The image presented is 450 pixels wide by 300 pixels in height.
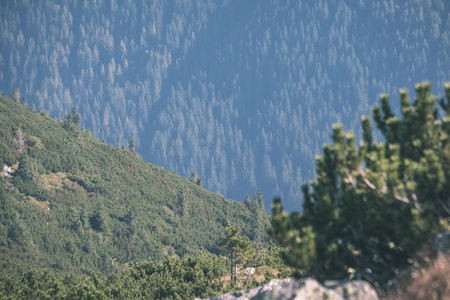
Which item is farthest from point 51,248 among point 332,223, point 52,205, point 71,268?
point 332,223

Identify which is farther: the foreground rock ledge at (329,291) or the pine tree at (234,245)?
the pine tree at (234,245)

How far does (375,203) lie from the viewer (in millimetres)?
27203

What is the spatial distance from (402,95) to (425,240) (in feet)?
30.6

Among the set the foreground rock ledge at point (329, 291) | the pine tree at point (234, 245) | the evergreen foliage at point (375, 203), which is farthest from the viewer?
the pine tree at point (234, 245)

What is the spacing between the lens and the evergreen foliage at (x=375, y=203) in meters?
26.4

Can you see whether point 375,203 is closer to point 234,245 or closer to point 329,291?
point 329,291

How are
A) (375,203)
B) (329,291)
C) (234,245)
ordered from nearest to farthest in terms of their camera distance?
(329,291)
(375,203)
(234,245)

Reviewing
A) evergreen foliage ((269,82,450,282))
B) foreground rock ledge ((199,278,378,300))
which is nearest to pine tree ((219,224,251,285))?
evergreen foliage ((269,82,450,282))

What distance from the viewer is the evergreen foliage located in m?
26.4

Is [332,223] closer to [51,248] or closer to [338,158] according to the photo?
[338,158]

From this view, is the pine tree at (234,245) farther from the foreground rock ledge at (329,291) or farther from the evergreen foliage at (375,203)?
the foreground rock ledge at (329,291)

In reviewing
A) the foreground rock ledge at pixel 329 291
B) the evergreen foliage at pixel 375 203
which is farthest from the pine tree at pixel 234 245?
the foreground rock ledge at pixel 329 291

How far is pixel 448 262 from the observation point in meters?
21.4

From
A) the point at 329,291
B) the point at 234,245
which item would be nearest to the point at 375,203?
the point at 329,291
